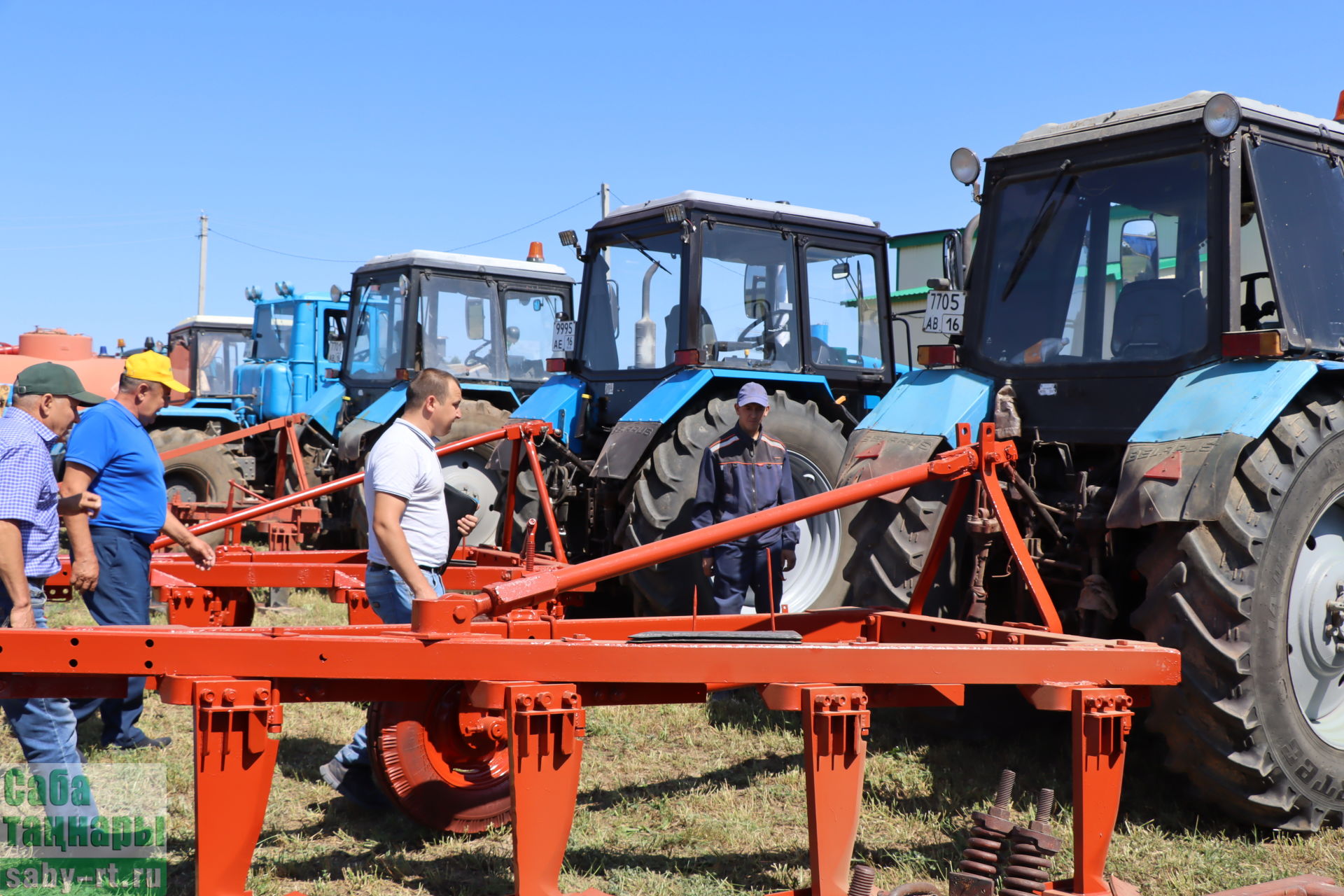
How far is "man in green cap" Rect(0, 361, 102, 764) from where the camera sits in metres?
3.66

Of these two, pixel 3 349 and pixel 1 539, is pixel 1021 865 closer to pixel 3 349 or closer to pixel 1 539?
pixel 1 539

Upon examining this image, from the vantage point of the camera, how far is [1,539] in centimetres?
363

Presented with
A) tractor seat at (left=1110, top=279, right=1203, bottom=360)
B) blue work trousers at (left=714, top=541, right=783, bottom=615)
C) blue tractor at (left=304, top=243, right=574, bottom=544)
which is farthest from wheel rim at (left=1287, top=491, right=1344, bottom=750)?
blue tractor at (left=304, top=243, right=574, bottom=544)

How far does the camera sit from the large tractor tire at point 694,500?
20.6 ft

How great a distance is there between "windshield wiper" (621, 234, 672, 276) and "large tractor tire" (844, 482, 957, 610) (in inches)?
114

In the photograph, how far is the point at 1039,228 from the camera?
4.70 meters

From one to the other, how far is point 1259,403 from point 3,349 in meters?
15.6

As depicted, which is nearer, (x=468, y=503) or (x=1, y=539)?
(x=1, y=539)

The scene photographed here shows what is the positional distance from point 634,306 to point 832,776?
471 cm

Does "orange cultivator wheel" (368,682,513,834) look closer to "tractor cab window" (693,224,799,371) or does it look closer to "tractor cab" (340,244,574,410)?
"tractor cab window" (693,224,799,371)

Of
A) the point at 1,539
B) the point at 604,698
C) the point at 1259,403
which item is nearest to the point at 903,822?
the point at 604,698

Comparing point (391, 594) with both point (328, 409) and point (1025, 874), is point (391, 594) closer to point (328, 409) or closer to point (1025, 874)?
point (1025, 874)

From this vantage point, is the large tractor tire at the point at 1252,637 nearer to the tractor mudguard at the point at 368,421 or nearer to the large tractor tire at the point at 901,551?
the large tractor tire at the point at 901,551

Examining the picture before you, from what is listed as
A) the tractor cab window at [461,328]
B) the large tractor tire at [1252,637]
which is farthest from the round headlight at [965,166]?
the tractor cab window at [461,328]
